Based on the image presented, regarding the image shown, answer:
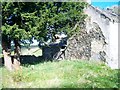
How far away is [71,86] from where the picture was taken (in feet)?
45.9

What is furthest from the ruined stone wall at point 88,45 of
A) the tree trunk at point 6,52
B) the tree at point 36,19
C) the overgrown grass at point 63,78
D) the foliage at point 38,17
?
the tree trunk at point 6,52

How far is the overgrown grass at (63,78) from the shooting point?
46.9ft

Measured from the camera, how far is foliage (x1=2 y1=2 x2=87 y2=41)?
18953mm

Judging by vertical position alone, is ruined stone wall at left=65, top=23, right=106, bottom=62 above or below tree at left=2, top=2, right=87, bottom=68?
below

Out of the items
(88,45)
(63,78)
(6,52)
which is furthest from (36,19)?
(63,78)

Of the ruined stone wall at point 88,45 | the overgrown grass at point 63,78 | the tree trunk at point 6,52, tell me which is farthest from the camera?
the ruined stone wall at point 88,45

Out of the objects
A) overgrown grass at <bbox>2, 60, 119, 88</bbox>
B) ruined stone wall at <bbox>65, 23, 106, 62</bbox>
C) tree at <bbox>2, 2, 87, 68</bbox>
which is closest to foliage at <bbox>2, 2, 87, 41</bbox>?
tree at <bbox>2, 2, 87, 68</bbox>

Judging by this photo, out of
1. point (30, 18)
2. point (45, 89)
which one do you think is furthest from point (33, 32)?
point (45, 89)

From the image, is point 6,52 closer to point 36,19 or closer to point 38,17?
point 36,19

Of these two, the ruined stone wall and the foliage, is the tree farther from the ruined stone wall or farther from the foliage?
the ruined stone wall

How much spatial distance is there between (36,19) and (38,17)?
1.00 feet

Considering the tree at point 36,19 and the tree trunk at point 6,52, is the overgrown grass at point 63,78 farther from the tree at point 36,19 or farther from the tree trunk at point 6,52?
the tree at point 36,19

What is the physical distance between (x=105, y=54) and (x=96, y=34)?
1667 mm

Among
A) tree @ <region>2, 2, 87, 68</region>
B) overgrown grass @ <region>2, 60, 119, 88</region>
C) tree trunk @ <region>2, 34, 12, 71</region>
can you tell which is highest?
tree @ <region>2, 2, 87, 68</region>
